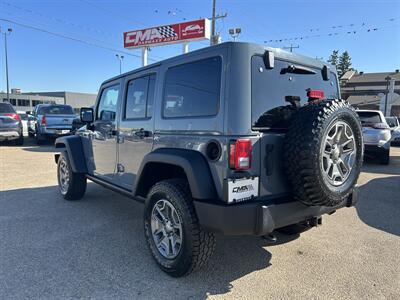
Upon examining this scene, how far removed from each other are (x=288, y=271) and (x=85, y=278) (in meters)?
1.87

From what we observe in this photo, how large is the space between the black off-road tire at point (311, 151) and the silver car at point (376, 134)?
7263mm

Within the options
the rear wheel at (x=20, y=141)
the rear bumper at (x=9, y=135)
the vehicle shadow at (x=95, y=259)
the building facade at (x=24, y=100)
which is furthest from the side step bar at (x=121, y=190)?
the building facade at (x=24, y=100)

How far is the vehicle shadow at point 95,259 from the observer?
8.88ft

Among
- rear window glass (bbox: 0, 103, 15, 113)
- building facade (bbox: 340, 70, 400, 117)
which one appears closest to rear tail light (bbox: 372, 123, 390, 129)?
rear window glass (bbox: 0, 103, 15, 113)

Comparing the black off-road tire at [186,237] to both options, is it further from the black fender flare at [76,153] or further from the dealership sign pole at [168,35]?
the dealership sign pole at [168,35]

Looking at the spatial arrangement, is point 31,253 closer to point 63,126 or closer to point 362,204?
point 362,204

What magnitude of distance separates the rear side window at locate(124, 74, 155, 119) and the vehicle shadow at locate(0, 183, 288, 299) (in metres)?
1.48

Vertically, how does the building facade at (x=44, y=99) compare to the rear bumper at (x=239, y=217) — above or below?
above

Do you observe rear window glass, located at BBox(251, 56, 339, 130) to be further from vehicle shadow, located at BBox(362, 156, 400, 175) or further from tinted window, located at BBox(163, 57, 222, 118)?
vehicle shadow, located at BBox(362, 156, 400, 175)

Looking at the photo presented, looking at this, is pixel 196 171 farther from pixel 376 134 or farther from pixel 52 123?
pixel 52 123

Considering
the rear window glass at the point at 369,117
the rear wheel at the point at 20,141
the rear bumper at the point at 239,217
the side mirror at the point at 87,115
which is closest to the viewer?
the rear bumper at the point at 239,217

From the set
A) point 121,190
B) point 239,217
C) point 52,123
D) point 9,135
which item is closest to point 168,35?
point 52,123

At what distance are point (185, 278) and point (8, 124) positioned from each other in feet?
41.1

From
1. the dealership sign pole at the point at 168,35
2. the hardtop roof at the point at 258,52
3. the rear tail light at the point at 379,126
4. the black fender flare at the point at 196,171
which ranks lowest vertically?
the black fender flare at the point at 196,171
